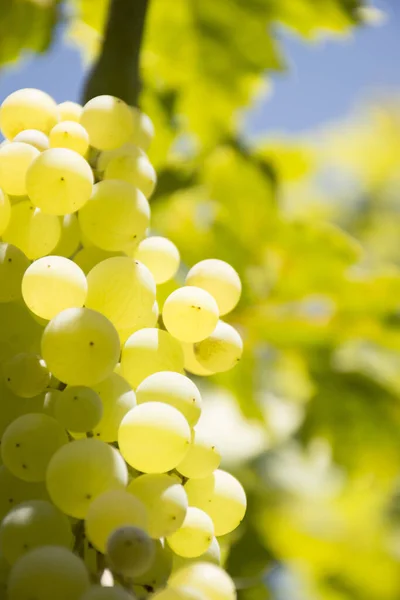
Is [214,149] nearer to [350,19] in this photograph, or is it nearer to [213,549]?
[350,19]

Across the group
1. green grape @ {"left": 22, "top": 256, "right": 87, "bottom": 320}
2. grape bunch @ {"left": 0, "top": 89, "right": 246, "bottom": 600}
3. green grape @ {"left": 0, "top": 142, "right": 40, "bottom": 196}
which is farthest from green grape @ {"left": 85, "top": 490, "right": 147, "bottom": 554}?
green grape @ {"left": 0, "top": 142, "right": 40, "bottom": 196}

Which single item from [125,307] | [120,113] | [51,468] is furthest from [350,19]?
[51,468]

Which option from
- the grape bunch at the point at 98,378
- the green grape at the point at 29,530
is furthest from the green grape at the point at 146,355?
the green grape at the point at 29,530

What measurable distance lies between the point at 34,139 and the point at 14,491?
23 cm

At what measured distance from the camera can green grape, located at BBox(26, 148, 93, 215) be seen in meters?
0.42

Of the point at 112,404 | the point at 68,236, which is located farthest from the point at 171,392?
the point at 68,236

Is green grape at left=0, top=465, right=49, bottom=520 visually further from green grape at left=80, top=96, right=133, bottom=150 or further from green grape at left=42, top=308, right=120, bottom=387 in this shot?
green grape at left=80, top=96, right=133, bottom=150

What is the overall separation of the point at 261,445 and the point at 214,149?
0.81m

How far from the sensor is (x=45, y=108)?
1.58 feet

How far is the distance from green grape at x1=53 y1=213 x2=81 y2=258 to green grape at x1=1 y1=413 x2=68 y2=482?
0.43 ft

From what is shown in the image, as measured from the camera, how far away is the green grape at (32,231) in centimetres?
43

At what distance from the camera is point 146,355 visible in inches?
16.0

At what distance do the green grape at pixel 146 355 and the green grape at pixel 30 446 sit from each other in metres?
0.07

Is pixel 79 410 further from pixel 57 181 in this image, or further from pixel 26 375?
pixel 57 181
